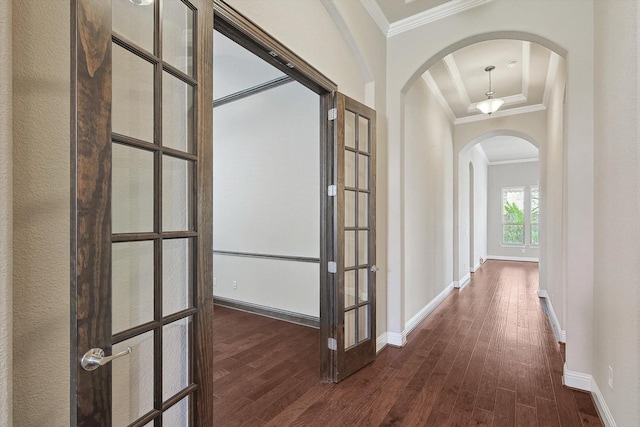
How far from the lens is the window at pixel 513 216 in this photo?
10.6 metres

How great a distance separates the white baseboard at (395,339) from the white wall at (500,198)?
928 centimetres

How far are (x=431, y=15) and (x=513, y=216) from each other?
968cm

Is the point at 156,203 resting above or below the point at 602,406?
above

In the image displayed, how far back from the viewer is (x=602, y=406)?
2152 mm

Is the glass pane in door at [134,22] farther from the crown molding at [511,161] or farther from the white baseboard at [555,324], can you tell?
the crown molding at [511,161]

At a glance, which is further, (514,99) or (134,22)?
(514,99)

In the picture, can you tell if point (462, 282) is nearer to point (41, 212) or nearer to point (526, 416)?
point (526, 416)

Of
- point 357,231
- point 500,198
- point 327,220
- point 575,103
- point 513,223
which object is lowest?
point 513,223

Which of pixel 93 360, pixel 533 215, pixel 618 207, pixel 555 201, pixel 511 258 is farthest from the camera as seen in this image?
pixel 511 258

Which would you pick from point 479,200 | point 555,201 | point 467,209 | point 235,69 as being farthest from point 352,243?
point 479,200

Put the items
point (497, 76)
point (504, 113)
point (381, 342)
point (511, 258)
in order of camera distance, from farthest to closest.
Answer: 1. point (511, 258)
2. point (504, 113)
3. point (497, 76)
4. point (381, 342)

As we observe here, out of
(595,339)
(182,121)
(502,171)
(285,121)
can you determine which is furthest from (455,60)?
(502,171)

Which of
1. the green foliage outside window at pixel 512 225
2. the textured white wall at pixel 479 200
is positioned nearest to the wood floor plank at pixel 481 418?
the textured white wall at pixel 479 200

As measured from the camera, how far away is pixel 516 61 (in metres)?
4.15
